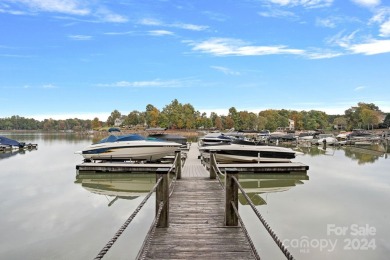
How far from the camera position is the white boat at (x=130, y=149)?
63.9ft

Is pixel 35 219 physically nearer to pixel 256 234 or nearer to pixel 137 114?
pixel 256 234

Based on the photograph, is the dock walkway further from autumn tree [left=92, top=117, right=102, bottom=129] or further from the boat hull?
autumn tree [left=92, top=117, right=102, bottom=129]

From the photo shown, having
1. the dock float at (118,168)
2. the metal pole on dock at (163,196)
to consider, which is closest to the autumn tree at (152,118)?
the dock float at (118,168)

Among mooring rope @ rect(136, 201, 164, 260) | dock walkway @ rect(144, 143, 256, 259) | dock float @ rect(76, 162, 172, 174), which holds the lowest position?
dock float @ rect(76, 162, 172, 174)

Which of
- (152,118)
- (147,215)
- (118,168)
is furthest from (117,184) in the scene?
(152,118)

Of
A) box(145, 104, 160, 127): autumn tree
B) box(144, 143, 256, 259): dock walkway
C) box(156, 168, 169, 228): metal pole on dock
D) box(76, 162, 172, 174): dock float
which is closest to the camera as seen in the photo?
box(144, 143, 256, 259): dock walkway

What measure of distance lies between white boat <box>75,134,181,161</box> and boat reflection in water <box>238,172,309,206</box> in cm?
540

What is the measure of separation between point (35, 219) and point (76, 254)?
11.9ft

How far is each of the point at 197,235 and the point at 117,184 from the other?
11.6 metres

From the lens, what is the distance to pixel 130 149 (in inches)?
769

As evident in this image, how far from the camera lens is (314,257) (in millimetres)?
6930

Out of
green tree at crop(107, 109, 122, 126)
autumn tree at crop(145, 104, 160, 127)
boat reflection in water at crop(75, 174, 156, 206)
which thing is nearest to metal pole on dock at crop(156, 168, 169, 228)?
boat reflection in water at crop(75, 174, 156, 206)

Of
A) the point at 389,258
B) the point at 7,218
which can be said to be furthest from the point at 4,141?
the point at 389,258

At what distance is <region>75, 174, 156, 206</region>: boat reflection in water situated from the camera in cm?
1386
